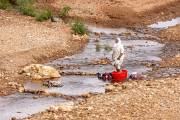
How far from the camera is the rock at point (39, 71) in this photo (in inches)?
849

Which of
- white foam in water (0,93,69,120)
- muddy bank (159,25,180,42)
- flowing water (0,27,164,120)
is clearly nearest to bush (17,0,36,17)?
flowing water (0,27,164,120)

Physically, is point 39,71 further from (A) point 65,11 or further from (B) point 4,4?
(B) point 4,4

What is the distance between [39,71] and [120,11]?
1451 cm

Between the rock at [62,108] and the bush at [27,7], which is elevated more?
the bush at [27,7]

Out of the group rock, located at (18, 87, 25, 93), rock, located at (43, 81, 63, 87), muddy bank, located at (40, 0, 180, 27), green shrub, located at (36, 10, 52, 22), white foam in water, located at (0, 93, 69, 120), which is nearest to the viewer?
white foam in water, located at (0, 93, 69, 120)

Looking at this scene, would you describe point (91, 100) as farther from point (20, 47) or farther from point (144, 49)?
point (144, 49)

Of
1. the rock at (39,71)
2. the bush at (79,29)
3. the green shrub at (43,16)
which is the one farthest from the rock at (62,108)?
the green shrub at (43,16)

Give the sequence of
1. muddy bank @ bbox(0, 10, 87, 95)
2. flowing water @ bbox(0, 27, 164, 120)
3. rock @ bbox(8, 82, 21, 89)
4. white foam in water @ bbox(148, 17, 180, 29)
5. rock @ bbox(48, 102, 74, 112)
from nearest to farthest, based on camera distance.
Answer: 1. rock @ bbox(48, 102, 74, 112)
2. flowing water @ bbox(0, 27, 164, 120)
3. rock @ bbox(8, 82, 21, 89)
4. muddy bank @ bbox(0, 10, 87, 95)
5. white foam in water @ bbox(148, 17, 180, 29)

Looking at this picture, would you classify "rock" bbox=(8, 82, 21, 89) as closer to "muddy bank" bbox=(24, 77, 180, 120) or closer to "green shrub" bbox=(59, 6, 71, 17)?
"muddy bank" bbox=(24, 77, 180, 120)

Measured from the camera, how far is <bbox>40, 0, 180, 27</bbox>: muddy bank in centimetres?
3381

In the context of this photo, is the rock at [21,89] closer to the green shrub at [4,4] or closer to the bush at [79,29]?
the bush at [79,29]

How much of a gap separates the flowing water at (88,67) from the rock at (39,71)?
1.29 feet

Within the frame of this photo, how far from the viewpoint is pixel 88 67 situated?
2359 cm

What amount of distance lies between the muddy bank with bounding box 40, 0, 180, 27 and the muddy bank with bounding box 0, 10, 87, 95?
3543 millimetres
